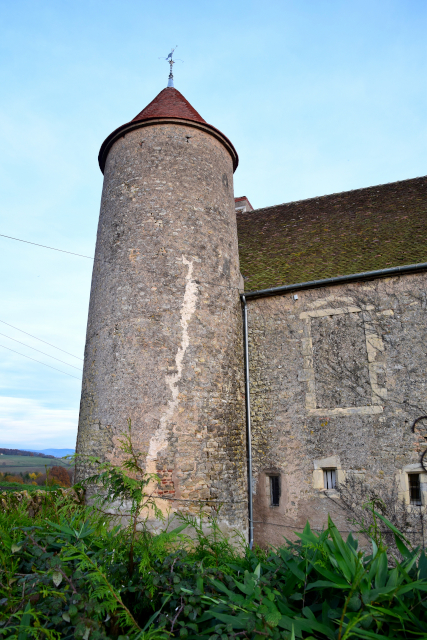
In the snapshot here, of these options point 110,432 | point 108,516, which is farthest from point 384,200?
point 108,516

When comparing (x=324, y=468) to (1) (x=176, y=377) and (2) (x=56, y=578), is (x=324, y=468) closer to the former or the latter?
(1) (x=176, y=377)

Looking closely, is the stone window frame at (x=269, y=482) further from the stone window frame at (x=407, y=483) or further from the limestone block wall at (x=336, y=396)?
the stone window frame at (x=407, y=483)

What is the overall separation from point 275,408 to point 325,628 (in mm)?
6845

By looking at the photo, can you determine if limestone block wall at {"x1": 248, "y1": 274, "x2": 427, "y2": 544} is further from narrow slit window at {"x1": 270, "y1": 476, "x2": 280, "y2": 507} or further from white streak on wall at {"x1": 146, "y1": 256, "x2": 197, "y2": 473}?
white streak on wall at {"x1": 146, "y1": 256, "x2": 197, "y2": 473}

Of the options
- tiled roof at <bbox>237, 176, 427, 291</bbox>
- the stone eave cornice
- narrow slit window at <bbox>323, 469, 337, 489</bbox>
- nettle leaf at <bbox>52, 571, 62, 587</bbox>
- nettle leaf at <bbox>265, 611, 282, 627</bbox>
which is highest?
the stone eave cornice

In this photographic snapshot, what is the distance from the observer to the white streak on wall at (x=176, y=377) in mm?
7605

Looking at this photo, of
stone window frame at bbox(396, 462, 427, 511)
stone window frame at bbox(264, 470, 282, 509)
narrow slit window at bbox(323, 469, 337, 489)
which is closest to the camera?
stone window frame at bbox(396, 462, 427, 511)

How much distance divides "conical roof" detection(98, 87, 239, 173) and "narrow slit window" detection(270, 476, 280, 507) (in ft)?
25.5

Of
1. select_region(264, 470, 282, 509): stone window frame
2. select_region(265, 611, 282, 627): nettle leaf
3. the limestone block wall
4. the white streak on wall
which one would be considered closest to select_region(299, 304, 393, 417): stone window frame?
the limestone block wall

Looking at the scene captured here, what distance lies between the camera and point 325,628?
6.23 feet

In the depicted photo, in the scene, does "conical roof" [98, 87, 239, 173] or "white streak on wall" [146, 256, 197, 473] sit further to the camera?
"conical roof" [98, 87, 239, 173]

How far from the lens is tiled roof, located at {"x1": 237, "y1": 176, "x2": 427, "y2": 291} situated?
906 centimetres

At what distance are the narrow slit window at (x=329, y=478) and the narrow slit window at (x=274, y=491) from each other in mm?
926

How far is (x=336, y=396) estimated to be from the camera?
26.9ft
